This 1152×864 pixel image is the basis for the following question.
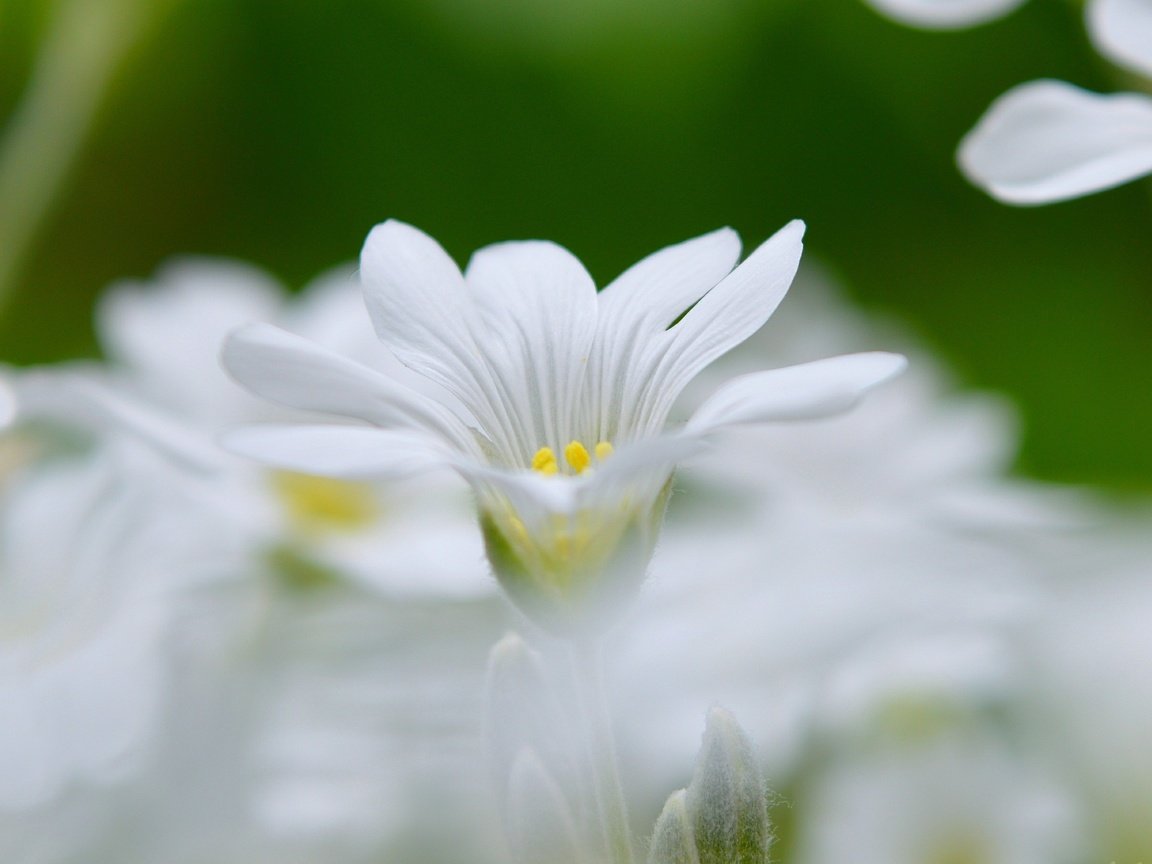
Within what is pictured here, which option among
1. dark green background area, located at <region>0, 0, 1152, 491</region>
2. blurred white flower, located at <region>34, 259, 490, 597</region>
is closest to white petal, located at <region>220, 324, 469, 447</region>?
blurred white flower, located at <region>34, 259, 490, 597</region>

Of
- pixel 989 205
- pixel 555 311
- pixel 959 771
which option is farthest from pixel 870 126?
pixel 555 311

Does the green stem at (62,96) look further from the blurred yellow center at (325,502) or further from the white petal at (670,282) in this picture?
the white petal at (670,282)

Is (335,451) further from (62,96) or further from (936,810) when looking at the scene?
(62,96)

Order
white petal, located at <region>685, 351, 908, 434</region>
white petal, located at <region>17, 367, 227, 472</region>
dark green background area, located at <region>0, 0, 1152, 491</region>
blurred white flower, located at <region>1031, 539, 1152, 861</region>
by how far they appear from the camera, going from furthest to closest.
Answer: dark green background area, located at <region>0, 0, 1152, 491</region> < blurred white flower, located at <region>1031, 539, 1152, 861</region> < white petal, located at <region>17, 367, 227, 472</region> < white petal, located at <region>685, 351, 908, 434</region>

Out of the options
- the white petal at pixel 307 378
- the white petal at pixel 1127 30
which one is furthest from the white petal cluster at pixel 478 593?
the white petal at pixel 1127 30

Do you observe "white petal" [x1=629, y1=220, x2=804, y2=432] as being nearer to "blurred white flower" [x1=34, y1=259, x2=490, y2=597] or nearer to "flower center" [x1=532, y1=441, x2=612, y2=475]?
"flower center" [x1=532, y1=441, x2=612, y2=475]

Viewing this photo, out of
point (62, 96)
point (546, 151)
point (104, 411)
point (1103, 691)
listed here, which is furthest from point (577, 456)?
point (546, 151)

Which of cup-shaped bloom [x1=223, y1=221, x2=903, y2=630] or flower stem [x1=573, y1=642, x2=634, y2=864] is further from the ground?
cup-shaped bloom [x1=223, y1=221, x2=903, y2=630]

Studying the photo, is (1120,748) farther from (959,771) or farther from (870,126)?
(870,126)
